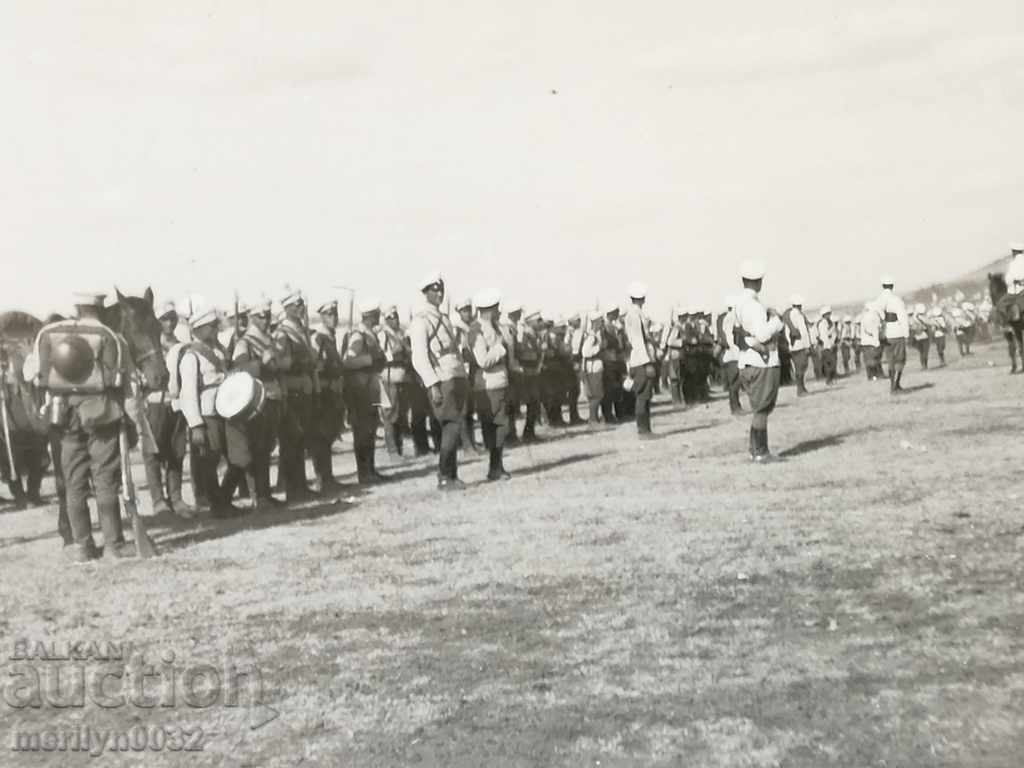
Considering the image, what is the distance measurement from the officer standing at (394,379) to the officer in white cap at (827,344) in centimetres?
1567

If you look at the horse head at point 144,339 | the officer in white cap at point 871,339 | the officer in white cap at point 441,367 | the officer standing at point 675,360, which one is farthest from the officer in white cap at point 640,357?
the officer in white cap at point 871,339

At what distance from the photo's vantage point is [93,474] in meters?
10.8

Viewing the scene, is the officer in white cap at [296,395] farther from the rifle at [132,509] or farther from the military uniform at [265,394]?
the rifle at [132,509]

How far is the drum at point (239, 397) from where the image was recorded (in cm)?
1285

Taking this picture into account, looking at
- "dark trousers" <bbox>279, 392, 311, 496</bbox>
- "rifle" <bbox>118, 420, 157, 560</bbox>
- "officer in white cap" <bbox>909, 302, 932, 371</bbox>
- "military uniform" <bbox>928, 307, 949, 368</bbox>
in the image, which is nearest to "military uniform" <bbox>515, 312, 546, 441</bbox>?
"dark trousers" <bbox>279, 392, 311, 496</bbox>

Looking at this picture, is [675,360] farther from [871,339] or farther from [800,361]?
[871,339]

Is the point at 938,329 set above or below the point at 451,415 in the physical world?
above

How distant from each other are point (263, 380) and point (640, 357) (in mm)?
6515

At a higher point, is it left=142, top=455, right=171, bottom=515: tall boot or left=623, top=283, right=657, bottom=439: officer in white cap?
left=623, top=283, right=657, bottom=439: officer in white cap

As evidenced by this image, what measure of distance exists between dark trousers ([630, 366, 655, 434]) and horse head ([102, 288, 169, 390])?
25.4ft

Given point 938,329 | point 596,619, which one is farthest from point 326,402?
point 938,329

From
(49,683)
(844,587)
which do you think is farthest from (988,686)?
(49,683)

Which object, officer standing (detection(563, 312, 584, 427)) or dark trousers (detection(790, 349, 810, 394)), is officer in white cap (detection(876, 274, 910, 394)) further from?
officer standing (detection(563, 312, 584, 427))

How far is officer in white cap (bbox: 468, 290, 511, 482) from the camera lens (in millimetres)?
14812
